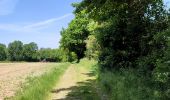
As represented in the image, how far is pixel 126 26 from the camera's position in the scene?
24484 millimetres

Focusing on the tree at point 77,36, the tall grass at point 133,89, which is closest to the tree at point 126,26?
the tall grass at point 133,89

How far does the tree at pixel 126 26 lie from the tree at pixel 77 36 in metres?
57.4

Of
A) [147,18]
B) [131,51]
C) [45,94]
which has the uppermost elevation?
[147,18]

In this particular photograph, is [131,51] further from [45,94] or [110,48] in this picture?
[45,94]

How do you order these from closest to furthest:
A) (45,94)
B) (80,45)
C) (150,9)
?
(45,94), (150,9), (80,45)

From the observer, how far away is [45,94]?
63.9 feet

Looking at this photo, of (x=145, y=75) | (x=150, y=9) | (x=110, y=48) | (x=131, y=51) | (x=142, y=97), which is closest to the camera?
(x=142, y=97)

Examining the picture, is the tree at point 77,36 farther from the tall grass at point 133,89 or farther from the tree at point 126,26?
the tall grass at point 133,89

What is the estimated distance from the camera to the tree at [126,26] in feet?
70.8

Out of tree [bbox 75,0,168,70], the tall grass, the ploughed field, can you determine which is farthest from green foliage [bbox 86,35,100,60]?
the tall grass

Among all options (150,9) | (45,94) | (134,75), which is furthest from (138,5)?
(45,94)

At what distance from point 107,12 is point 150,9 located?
3607 millimetres

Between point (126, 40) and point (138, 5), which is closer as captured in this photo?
point (138, 5)

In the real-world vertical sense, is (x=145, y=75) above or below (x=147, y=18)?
below
